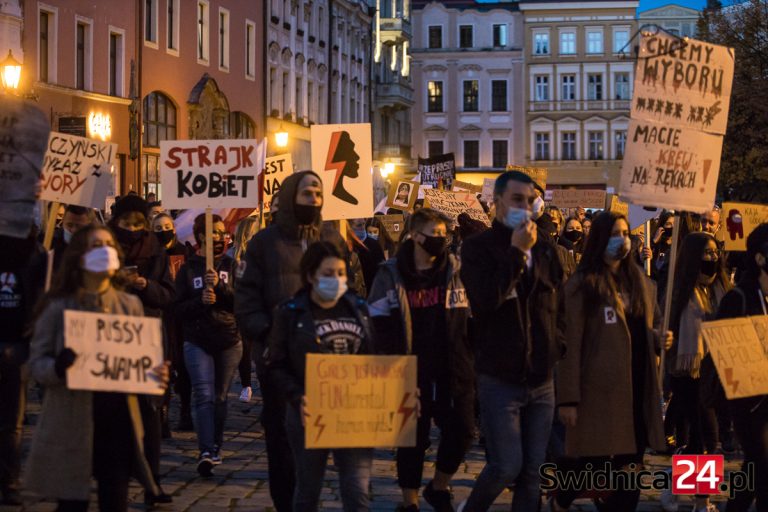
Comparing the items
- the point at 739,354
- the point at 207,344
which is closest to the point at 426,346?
the point at 739,354

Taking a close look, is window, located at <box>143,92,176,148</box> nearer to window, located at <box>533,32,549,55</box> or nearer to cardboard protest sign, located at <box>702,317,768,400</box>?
cardboard protest sign, located at <box>702,317,768,400</box>

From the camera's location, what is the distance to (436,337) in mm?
8203

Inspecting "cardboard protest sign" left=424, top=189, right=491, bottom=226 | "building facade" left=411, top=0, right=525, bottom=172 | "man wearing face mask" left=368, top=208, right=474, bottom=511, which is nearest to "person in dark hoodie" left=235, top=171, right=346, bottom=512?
"man wearing face mask" left=368, top=208, right=474, bottom=511

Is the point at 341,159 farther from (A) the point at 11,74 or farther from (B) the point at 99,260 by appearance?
(A) the point at 11,74

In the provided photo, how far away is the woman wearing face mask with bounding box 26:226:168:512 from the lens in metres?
6.18

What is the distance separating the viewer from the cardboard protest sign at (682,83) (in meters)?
7.91

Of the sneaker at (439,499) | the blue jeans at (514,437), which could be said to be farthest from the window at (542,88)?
the blue jeans at (514,437)

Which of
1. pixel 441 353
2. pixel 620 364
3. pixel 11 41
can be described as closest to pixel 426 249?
pixel 441 353

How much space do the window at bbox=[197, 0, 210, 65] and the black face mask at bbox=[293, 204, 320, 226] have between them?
3406cm

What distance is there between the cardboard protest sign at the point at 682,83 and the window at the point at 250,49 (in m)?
38.2

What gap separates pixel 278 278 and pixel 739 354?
8.55 ft

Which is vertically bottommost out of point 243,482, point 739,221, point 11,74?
point 243,482

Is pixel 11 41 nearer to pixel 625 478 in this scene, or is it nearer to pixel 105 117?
pixel 105 117

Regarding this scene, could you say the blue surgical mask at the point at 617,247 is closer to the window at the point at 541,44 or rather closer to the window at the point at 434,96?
the window at the point at 434,96
